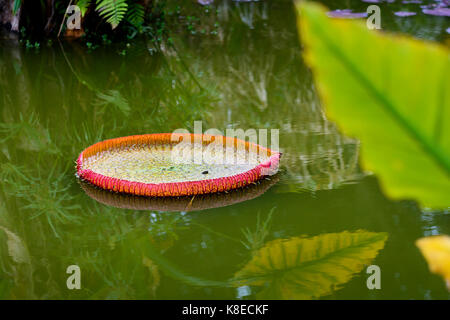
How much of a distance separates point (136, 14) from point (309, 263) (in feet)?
7.85

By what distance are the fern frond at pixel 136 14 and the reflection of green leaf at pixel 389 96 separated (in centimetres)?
327

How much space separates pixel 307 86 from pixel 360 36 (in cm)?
249

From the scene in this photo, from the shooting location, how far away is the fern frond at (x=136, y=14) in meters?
3.40

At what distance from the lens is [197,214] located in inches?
62.6

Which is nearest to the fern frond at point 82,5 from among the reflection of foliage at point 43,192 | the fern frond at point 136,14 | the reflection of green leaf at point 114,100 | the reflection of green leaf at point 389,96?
the fern frond at point 136,14

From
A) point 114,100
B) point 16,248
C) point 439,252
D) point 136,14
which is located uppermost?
point 439,252

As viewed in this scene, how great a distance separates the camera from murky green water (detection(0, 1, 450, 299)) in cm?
131

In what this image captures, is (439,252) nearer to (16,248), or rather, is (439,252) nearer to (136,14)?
(16,248)

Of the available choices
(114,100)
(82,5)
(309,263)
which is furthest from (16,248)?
Answer: (82,5)

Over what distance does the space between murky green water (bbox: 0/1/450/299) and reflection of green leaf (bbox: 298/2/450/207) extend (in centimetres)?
101

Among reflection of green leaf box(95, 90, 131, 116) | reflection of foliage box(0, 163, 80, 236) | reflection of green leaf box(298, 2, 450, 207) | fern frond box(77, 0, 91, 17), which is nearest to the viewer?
reflection of green leaf box(298, 2, 450, 207)

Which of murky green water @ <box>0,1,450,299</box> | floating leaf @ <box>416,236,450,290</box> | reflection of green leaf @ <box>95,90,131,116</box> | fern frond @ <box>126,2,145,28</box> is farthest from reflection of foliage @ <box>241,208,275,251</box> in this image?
fern frond @ <box>126,2,145,28</box>

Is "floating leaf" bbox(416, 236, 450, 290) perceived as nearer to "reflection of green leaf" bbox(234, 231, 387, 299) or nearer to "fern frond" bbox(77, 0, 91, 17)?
"reflection of green leaf" bbox(234, 231, 387, 299)

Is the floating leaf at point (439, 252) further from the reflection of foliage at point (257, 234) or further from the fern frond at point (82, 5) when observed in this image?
the fern frond at point (82, 5)
